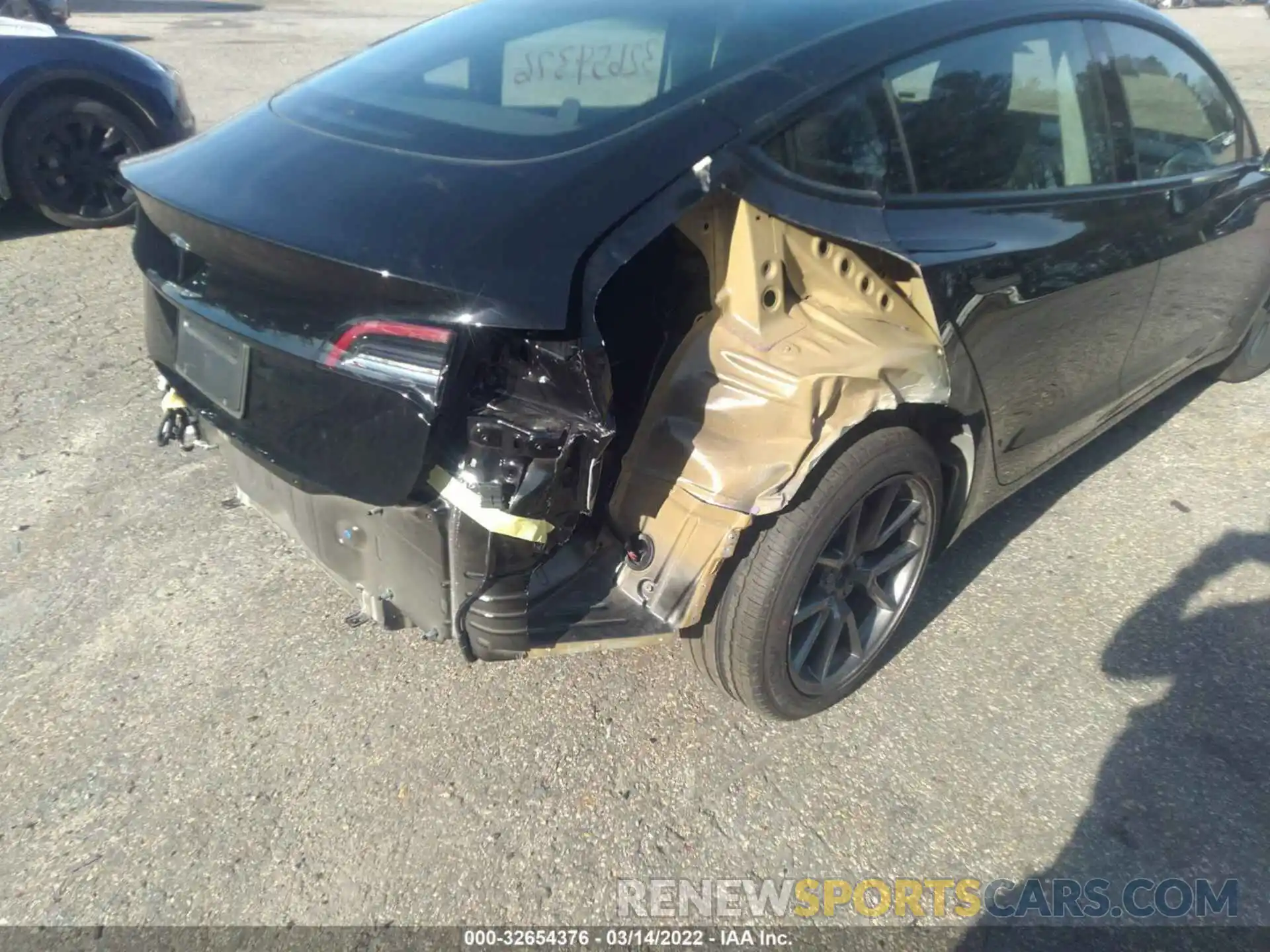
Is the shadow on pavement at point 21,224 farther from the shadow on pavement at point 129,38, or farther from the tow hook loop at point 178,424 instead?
the shadow on pavement at point 129,38

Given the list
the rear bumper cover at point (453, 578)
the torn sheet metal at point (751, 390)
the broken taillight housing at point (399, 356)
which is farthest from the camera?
the torn sheet metal at point (751, 390)

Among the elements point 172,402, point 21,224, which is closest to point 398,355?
point 172,402

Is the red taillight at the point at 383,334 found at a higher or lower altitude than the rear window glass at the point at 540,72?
lower

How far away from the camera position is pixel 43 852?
2205 millimetres

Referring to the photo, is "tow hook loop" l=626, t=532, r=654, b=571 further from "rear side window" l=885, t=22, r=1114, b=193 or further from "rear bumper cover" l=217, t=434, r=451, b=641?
"rear side window" l=885, t=22, r=1114, b=193

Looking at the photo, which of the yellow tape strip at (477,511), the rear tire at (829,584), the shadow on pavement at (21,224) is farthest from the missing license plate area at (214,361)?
the shadow on pavement at (21,224)

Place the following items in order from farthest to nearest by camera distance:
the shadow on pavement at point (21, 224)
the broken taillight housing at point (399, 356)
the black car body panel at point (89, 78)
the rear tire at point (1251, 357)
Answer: the shadow on pavement at point (21, 224) → the black car body panel at point (89, 78) → the rear tire at point (1251, 357) → the broken taillight housing at point (399, 356)

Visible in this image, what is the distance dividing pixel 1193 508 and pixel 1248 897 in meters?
1.81

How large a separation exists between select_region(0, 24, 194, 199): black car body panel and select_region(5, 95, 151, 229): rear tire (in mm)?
65

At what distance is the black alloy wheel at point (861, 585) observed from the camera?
8.16 feet

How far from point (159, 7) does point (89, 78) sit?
1662 centimetres

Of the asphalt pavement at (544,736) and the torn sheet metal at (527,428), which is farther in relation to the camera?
the asphalt pavement at (544,736)

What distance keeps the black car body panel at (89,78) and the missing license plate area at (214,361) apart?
4441mm

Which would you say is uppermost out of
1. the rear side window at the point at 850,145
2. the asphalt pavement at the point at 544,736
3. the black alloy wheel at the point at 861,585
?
the rear side window at the point at 850,145
